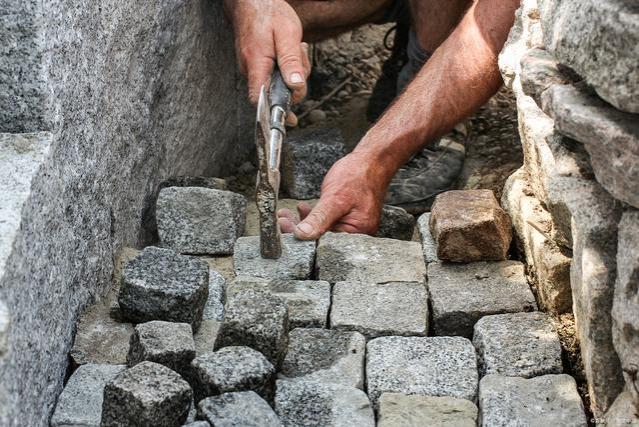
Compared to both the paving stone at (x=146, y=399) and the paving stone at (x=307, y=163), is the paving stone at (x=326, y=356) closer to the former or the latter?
the paving stone at (x=146, y=399)

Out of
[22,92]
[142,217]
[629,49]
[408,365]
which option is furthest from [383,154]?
[629,49]

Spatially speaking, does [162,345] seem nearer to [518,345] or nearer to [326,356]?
[326,356]

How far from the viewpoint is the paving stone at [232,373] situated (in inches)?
109

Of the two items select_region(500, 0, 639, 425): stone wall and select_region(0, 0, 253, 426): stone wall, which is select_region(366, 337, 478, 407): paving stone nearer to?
select_region(500, 0, 639, 425): stone wall

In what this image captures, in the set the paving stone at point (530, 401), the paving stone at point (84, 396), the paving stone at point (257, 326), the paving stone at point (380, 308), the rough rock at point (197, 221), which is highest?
the rough rock at point (197, 221)

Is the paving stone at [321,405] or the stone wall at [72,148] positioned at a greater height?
the stone wall at [72,148]

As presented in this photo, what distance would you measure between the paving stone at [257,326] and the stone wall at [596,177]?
0.77m

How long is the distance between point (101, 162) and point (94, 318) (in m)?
0.47

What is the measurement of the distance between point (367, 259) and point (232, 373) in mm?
918

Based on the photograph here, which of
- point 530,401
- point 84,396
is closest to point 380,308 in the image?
point 530,401

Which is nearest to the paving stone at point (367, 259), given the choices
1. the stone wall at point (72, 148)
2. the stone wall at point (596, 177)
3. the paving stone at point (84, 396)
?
the stone wall at point (596, 177)

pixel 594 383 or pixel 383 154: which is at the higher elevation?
pixel 383 154

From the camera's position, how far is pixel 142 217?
381 centimetres

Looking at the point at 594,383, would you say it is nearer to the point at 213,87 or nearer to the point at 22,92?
the point at 22,92
